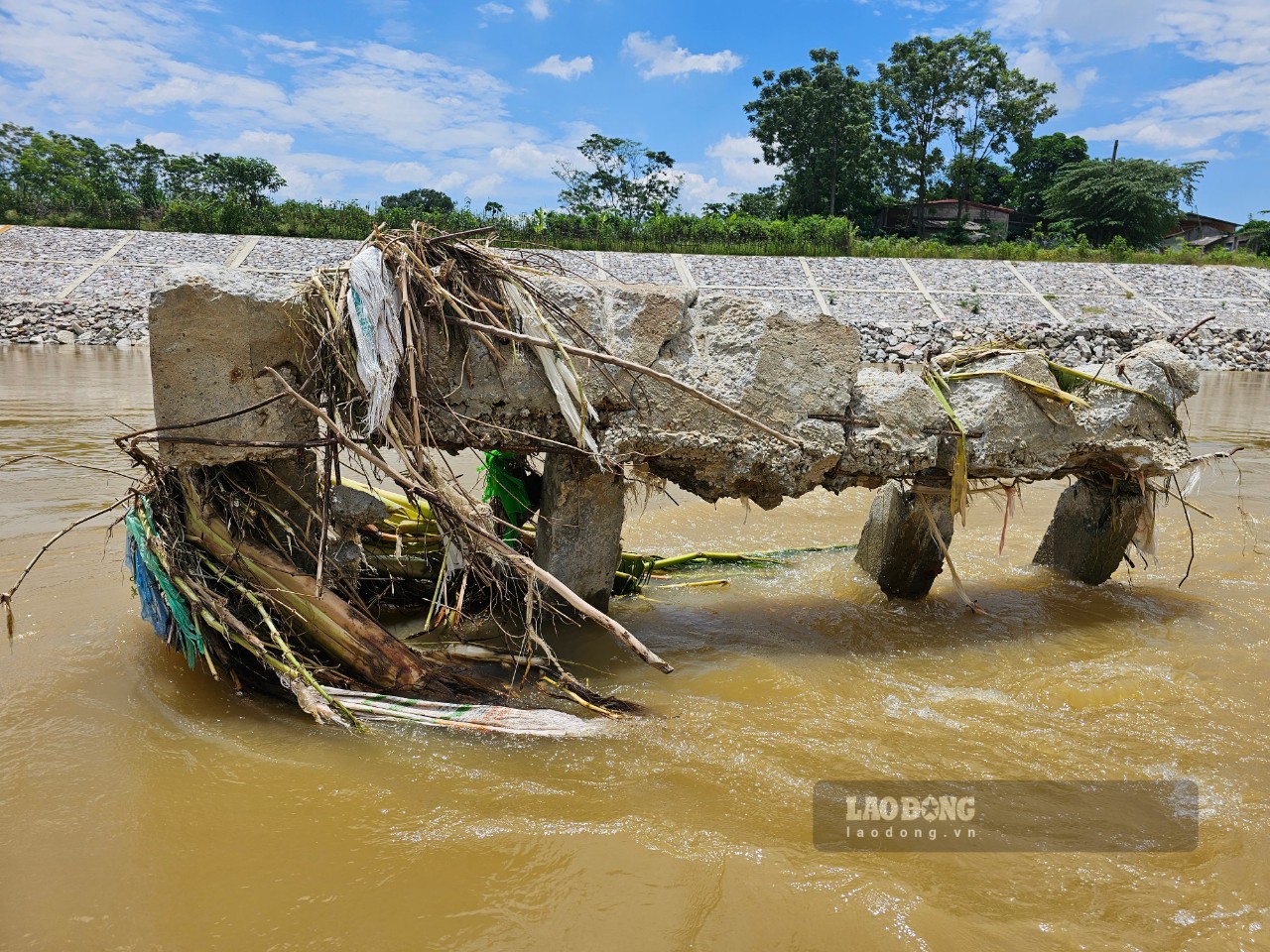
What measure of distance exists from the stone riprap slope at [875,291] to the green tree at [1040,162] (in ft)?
71.7

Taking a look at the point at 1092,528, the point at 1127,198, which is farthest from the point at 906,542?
the point at 1127,198

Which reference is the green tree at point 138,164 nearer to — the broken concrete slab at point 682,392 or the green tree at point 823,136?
the green tree at point 823,136

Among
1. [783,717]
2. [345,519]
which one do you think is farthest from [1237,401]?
[345,519]

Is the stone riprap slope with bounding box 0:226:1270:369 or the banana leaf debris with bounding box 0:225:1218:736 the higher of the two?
the stone riprap slope with bounding box 0:226:1270:369

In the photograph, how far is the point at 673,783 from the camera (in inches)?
119

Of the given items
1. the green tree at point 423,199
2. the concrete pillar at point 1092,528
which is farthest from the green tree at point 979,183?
the concrete pillar at point 1092,528

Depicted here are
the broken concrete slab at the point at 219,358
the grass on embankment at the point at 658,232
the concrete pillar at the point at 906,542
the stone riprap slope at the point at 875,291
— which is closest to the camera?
the broken concrete slab at the point at 219,358

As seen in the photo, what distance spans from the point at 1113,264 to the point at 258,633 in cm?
3520

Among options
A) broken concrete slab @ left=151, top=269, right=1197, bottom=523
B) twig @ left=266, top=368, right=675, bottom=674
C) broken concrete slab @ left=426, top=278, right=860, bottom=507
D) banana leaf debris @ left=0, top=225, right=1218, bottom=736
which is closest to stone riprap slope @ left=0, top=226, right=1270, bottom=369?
broken concrete slab @ left=151, top=269, right=1197, bottom=523

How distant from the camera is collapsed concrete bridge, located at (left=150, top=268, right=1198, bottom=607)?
3.43m

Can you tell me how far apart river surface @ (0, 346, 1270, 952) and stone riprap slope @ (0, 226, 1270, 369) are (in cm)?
1867

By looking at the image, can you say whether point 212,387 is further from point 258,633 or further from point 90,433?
point 90,433

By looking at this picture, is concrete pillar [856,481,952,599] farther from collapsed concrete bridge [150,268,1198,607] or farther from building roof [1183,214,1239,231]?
building roof [1183,214,1239,231]

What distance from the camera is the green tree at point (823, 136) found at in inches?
1809
